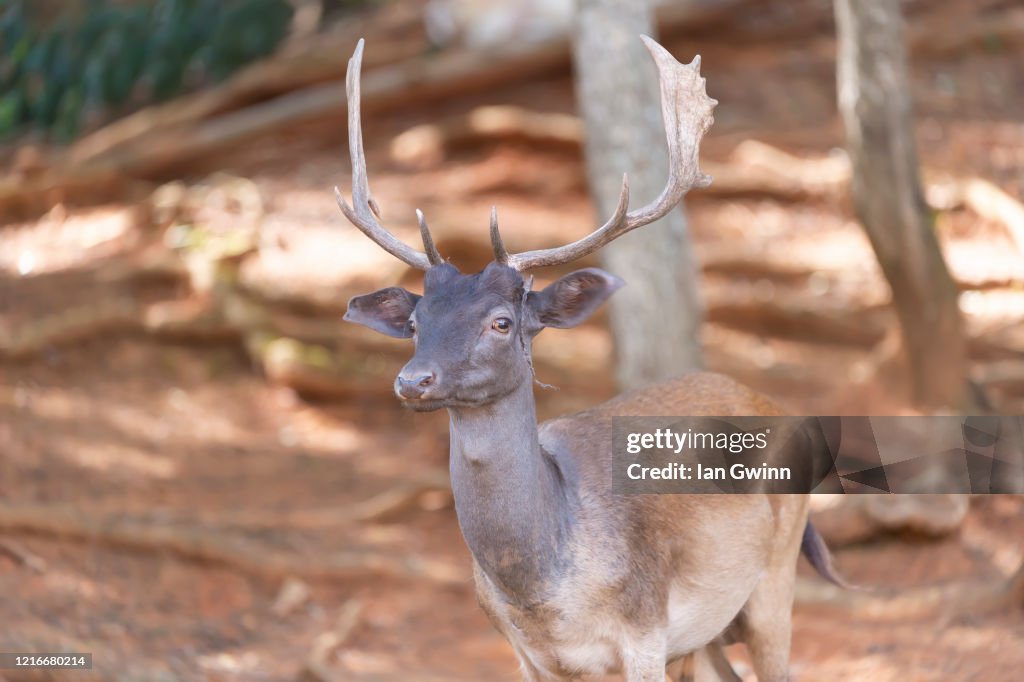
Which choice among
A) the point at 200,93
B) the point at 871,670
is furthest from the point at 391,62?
the point at 871,670

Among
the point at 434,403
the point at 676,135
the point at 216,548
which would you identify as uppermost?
the point at 676,135

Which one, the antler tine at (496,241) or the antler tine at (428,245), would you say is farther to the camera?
the antler tine at (428,245)

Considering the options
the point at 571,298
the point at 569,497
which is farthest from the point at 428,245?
the point at 569,497

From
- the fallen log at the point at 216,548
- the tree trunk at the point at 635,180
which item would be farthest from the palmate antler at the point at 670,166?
the fallen log at the point at 216,548

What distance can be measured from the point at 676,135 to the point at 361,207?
121cm

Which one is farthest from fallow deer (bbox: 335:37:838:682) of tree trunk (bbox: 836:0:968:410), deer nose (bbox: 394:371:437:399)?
tree trunk (bbox: 836:0:968:410)

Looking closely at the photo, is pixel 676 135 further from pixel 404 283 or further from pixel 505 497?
pixel 404 283

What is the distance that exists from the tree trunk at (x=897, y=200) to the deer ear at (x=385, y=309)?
4287mm

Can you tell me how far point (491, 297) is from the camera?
4035 mm

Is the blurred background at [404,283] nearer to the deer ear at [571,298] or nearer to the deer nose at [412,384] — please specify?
the deer ear at [571,298]

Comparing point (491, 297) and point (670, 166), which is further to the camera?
point (670, 166)

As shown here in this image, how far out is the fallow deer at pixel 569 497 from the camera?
4020 millimetres

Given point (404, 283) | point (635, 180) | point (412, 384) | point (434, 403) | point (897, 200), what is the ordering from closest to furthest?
point (412, 384), point (434, 403), point (635, 180), point (897, 200), point (404, 283)

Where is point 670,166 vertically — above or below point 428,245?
above
